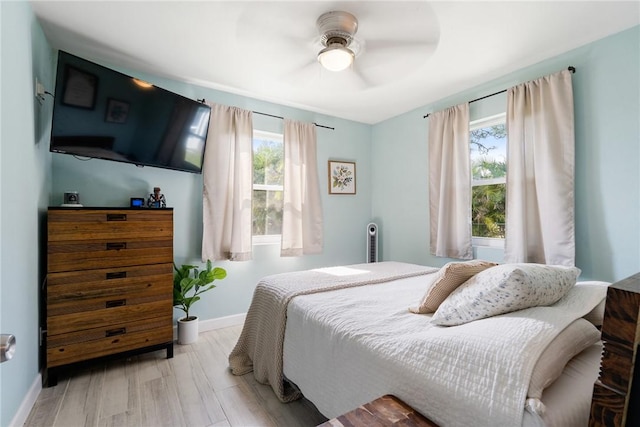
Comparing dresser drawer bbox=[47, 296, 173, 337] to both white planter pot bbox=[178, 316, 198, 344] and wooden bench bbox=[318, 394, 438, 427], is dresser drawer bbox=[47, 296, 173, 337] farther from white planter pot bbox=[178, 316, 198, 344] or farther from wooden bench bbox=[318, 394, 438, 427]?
wooden bench bbox=[318, 394, 438, 427]

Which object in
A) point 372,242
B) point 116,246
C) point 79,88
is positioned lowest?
point 372,242

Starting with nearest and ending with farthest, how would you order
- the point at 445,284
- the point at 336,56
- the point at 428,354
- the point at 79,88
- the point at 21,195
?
the point at 428,354 → the point at 445,284 → the point at 21,195 → the point at 79,88 → the point at 336,56

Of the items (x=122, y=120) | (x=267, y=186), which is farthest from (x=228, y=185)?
(x=122, y=120)

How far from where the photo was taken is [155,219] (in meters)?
2.30

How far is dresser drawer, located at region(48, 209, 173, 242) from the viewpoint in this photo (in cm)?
195

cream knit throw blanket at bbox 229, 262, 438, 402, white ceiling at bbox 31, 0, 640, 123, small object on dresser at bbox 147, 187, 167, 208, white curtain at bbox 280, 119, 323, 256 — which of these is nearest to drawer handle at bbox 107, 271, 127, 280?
small object on dresser at bbox 147, 187, 167, 208

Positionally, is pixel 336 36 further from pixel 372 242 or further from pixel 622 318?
pixel 372 242

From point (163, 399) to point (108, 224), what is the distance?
125 centimetres

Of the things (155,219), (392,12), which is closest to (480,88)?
(392,12)

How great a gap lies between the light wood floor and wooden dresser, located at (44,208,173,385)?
0.17 m

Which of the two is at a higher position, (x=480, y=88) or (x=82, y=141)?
(x=480, y=88)

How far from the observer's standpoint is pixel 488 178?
2.93 meters

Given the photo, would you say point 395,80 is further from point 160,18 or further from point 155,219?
point 155,219

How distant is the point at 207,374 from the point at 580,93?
3.55 metres
